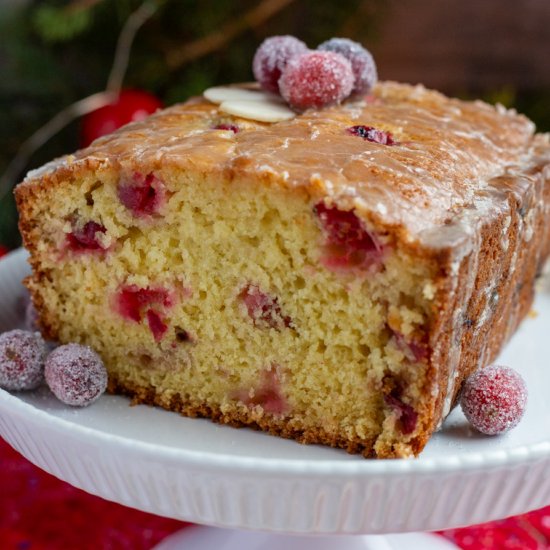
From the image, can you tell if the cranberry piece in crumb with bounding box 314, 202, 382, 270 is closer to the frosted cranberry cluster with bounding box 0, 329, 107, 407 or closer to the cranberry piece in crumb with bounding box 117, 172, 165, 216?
the cranberry piece in crumb with bounding box 117, 172, 165, 216

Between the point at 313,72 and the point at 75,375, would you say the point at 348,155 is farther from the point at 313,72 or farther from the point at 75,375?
the point at 75,375

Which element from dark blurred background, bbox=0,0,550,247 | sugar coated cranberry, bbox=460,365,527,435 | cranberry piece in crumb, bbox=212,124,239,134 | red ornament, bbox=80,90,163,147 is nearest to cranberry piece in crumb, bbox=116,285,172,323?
cranberry piece in crumb, bbox=212,124,239,134

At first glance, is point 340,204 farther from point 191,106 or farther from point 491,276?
point 191,106

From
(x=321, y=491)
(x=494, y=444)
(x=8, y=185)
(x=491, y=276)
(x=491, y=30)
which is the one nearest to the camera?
(x=321, y=491)

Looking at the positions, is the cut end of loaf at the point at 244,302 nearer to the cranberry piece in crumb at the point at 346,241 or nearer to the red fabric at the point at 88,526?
the cranberry piece in crumb at the point at 346,241

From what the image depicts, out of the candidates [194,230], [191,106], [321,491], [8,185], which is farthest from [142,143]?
[8,185]

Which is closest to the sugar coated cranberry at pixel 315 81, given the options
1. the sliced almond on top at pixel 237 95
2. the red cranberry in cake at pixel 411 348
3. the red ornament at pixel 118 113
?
the sliced almond on top at pixel 237 95

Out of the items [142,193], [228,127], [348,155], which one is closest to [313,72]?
[228,127]
